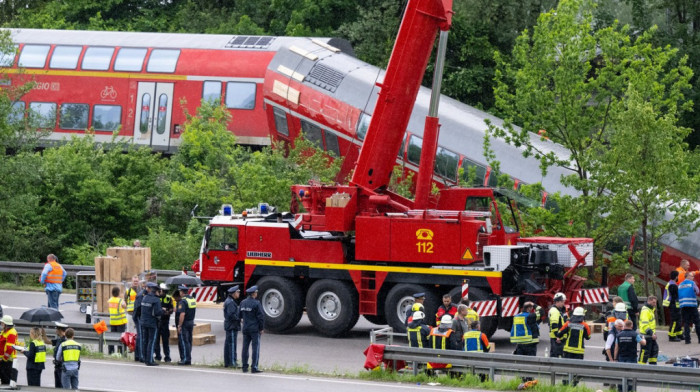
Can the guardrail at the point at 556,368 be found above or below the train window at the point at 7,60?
below

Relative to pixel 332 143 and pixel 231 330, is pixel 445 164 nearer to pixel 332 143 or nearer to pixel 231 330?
pixel 332 143

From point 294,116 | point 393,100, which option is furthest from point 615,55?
point 294,116

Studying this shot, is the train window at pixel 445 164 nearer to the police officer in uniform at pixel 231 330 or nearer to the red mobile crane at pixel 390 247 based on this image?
the red mobile crane at pixel 390 247

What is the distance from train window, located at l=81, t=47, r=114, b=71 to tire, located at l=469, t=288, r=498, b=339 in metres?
21.6

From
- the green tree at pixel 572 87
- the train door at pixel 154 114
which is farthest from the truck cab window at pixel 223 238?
the train door at pixel 154 114

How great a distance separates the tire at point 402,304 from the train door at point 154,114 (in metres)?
18.6

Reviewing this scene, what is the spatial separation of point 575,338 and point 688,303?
599 cm

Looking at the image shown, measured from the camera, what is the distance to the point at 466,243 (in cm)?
2252

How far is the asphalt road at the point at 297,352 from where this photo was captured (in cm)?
1912

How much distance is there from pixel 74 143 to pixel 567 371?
912 inches

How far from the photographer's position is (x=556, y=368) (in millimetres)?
17688

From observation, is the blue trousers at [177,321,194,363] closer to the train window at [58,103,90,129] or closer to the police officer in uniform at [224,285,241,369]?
the police officer in uniform at [224,285,241,369]

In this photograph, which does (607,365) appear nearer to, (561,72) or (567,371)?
(567,371)

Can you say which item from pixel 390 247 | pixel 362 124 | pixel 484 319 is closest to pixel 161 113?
pixel 362 124
